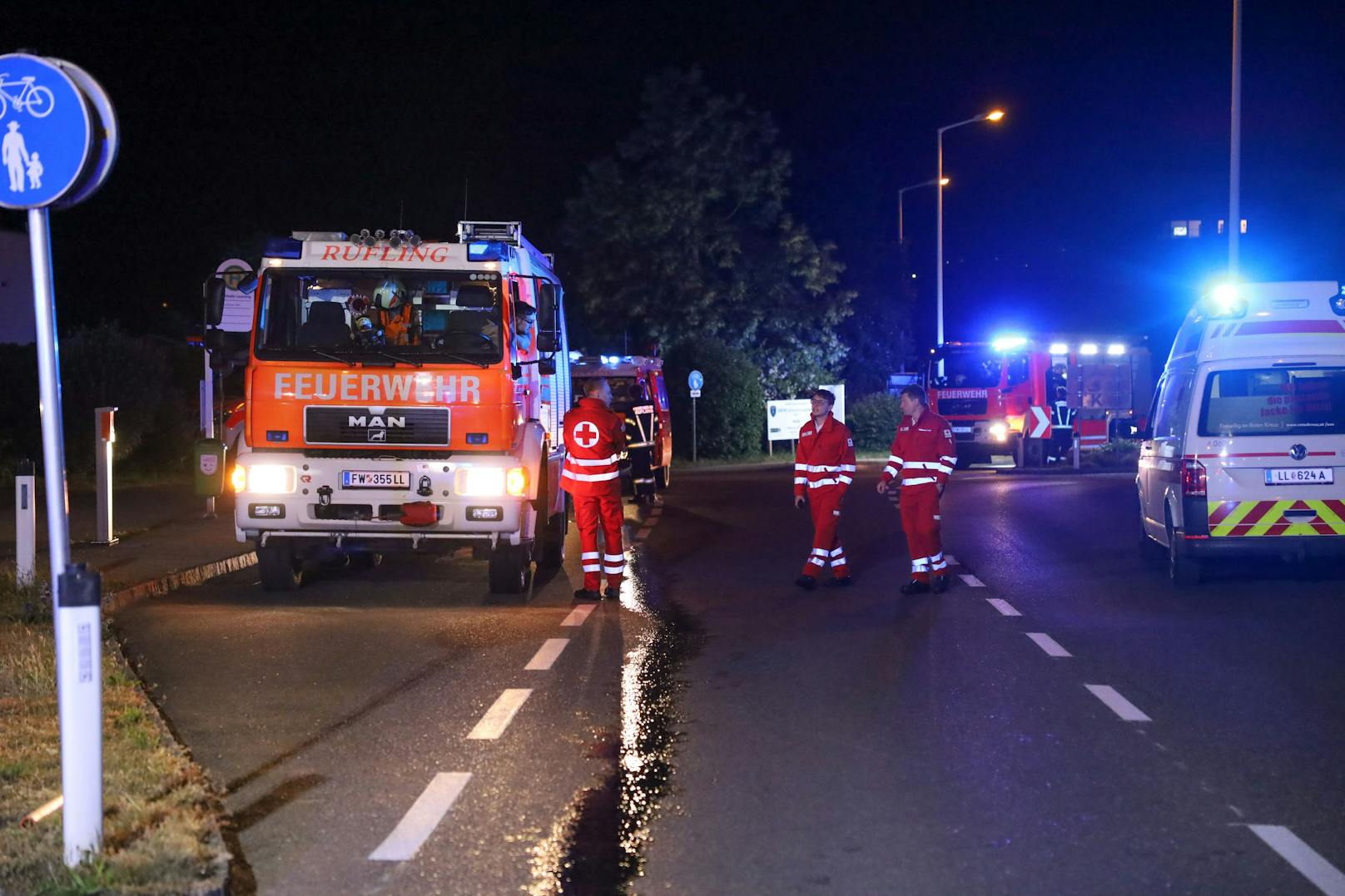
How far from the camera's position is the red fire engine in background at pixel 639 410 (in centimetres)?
2377

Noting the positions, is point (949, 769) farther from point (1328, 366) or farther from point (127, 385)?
point (127, 385)

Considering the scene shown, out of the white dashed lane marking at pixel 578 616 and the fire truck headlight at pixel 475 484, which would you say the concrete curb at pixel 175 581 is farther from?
the white dashed lane marking at pixel 578 616

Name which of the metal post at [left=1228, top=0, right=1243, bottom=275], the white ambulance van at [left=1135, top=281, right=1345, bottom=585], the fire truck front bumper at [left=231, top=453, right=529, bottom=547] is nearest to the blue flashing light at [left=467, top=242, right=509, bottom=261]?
the fire truck front bumper at [left=231, top=453, right=529, bottom=547]

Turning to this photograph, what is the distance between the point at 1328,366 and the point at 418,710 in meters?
8.48

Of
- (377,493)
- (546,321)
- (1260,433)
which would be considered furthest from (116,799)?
(1260,433)

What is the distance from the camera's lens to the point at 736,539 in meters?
18.1

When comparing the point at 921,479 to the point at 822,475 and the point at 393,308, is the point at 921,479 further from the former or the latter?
Result: the point at 393,308

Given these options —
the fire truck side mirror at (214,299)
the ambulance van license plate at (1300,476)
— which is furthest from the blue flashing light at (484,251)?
the ambulance van license plate at (1300,476)

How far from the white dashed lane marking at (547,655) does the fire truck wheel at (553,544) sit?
3.77 metres

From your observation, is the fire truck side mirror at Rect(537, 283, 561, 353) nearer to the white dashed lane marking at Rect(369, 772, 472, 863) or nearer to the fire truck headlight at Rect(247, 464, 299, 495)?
the fire truck headlight at Rect(247, 464, 299, 495)

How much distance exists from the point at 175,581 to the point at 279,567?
1316 mm

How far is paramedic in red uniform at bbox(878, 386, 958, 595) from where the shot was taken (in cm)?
1281

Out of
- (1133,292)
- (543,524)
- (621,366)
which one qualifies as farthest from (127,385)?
(1133,292)

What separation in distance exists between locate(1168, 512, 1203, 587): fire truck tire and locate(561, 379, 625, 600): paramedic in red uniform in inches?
182
